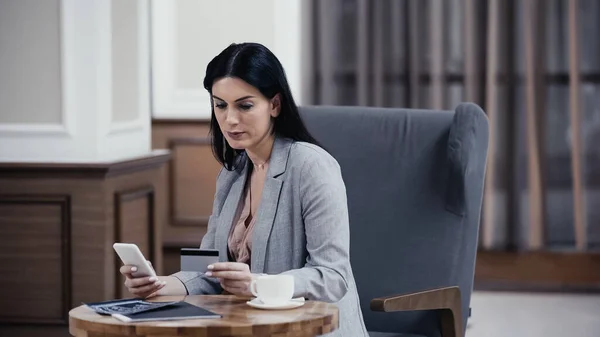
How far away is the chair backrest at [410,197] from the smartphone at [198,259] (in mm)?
810

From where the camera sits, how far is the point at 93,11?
418cm

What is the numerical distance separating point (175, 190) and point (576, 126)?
7.67 ft

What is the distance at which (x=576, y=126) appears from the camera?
596 cm

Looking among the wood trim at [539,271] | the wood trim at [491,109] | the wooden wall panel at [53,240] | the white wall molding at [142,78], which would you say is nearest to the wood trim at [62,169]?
the wooden wall panel at [53,240]

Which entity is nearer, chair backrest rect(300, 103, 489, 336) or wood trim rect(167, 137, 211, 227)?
chair backrest rect(300, 103, 489, 336)

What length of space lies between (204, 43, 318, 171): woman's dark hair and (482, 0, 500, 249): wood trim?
363 centimetres

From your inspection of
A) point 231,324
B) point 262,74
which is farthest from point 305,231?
point 231,324

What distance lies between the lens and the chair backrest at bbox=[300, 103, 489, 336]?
2906 millimetres

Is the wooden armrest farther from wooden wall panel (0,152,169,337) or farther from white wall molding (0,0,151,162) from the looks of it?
white wall molding (0,0,151,162)

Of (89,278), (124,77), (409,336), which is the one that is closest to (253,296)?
(409,336)

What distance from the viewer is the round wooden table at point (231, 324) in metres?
1.94

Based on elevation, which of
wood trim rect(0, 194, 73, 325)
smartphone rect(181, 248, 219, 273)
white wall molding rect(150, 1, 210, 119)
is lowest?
wood trim rect(0, 194, 73, 325)

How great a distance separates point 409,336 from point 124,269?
0.95m

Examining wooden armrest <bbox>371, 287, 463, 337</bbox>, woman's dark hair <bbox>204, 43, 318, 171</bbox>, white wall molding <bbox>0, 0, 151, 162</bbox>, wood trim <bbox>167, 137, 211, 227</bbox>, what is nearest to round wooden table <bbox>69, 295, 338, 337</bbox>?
wooden armrest <bbox>371, 287, 463, 337</bbox>
